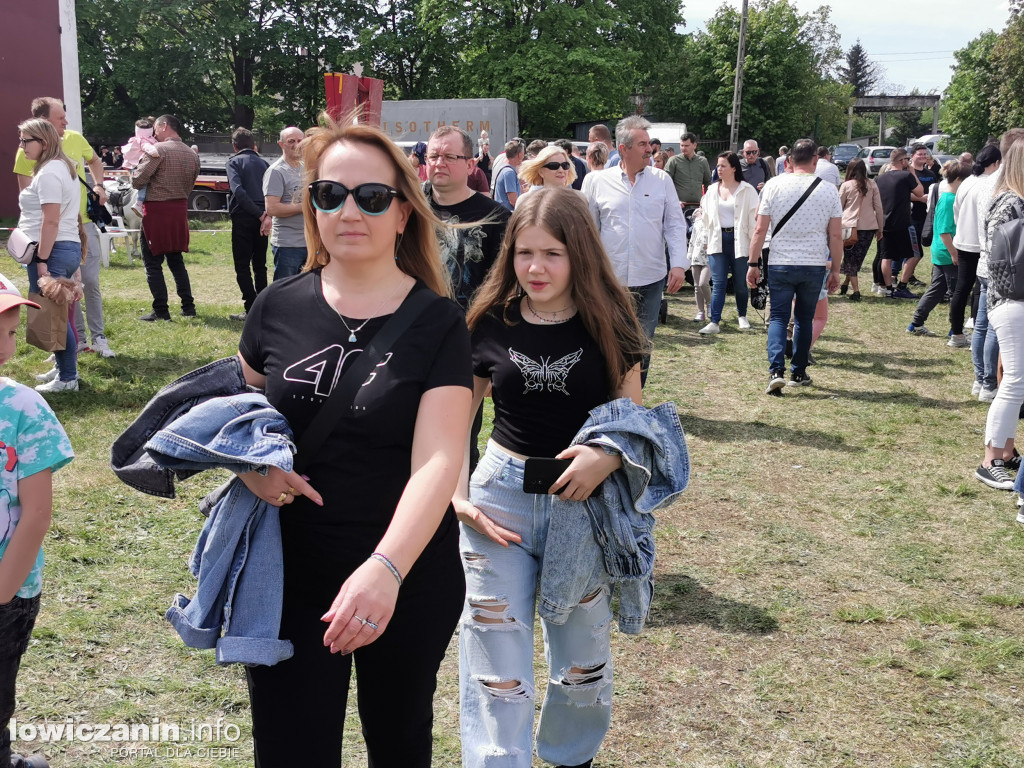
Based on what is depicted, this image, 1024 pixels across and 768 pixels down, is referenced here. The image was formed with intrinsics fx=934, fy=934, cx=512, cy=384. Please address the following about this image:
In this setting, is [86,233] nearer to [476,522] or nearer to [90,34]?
[476,522]

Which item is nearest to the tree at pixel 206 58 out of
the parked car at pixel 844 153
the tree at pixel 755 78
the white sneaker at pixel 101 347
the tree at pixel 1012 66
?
the tree at pixel 755 78

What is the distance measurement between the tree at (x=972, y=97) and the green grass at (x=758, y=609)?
44778 millimetres

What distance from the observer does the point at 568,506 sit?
8.89ft

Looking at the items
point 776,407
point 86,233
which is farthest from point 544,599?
point 86,233

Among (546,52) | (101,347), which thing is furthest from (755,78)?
(101,347)

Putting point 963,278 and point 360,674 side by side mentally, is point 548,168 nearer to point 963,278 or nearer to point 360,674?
point 360,674

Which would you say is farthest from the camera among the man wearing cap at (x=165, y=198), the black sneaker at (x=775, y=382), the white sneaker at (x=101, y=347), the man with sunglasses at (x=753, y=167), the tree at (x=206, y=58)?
the tree at (x=206, y=58)

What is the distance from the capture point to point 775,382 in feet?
27.5

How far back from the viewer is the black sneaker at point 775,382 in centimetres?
840

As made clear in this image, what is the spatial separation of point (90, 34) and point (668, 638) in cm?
4395

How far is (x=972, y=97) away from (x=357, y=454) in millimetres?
58036

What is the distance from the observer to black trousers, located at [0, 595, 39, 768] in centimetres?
247

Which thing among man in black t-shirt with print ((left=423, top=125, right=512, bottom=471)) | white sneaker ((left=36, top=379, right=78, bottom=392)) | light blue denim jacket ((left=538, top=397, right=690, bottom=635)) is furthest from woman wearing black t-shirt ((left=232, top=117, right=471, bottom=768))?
white sneaker ((left=36, top=379, right=78, bottom=392))

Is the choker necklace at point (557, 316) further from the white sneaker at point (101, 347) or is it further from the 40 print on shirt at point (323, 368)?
the white sneaker at point (101, 347)
